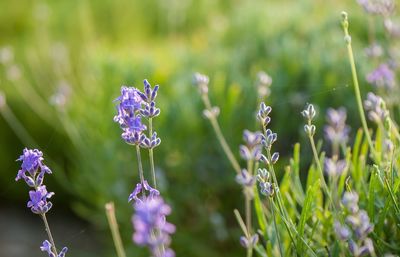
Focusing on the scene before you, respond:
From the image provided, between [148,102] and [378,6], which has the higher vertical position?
[378,6]

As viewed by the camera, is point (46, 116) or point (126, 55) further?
point (46, 116)

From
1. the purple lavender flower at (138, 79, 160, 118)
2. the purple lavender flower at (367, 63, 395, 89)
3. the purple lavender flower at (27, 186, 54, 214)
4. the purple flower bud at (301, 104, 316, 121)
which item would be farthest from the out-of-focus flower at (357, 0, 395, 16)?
the purple lavender flower at (27, 186, 54, 214)

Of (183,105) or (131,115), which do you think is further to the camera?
(183,105)

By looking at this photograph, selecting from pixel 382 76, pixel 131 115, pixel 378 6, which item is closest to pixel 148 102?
pixel 131 115

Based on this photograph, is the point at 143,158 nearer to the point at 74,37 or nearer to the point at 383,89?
the point at 383,89

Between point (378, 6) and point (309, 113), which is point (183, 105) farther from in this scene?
point (309, 113)

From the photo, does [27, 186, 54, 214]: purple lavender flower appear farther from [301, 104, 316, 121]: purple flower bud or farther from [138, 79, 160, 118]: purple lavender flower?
[301, 104, 316, 121]: purple flower bud

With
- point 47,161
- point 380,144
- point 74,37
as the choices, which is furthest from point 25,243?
point 380,144

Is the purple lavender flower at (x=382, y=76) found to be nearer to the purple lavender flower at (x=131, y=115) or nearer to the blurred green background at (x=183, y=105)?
the blurred green background at (x=183, y=105)
